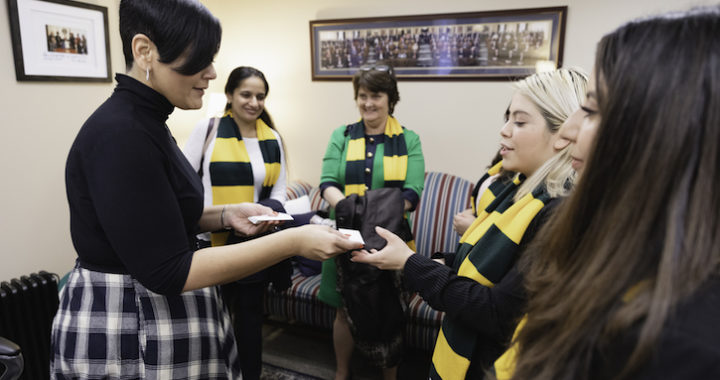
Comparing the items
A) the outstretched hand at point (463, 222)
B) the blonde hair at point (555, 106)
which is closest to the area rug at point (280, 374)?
the outstretched hand at point (463, 222)

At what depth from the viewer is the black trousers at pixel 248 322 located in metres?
2.25

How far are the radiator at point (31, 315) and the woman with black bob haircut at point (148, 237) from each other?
1.52m

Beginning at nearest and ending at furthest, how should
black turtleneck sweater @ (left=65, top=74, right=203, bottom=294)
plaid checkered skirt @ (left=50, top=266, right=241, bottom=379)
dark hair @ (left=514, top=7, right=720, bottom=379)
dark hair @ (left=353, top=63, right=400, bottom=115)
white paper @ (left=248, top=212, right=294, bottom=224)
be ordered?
dark hair @ (left=514, top=7, right=720, bottom=379)
black turtleneck sweater @ (left=65, top=74, right=203, bottom=294)
plaid checkered skirt @ (left=50, top=266, right=241, bottom=379)
white paper @ (left=248, top=212, right=294, bottom=224)
dark hair @ (left=353, top=63, right=400, bottom=115)

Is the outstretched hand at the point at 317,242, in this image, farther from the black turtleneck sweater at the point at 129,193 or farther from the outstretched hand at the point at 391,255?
the black turtleneck sweater at the point at 129,193

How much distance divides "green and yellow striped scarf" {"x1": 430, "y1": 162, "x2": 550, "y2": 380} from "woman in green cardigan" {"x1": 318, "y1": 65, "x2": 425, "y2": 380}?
1.08m

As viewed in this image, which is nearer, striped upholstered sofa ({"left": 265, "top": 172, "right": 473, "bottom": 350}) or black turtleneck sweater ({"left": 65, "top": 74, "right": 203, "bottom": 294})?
black turtleneck sweater ({"left": 65, "top": 74, "right": 203, "bottom": 294})

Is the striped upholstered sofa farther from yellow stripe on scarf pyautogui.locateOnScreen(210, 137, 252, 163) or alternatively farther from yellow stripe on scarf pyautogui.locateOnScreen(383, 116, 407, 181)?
yellow stripe on scarf pyautogui.locateOnScreen(210, 137, 252, 163)

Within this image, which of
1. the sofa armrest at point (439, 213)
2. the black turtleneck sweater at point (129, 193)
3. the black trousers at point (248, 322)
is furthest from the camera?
the sofa armrest at point (439, 213)

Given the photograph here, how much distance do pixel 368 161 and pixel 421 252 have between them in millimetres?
1120

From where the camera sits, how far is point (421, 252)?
10.8 ft

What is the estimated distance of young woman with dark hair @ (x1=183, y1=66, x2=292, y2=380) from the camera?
226cm

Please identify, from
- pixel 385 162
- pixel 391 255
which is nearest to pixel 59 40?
pixel 385 162

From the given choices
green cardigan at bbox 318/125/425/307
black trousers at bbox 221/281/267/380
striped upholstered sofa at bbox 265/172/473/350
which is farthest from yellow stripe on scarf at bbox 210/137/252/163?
striped upholstered sofa at bbox 265/172/473/350

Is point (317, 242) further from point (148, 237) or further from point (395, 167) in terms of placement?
point (395, 167)
